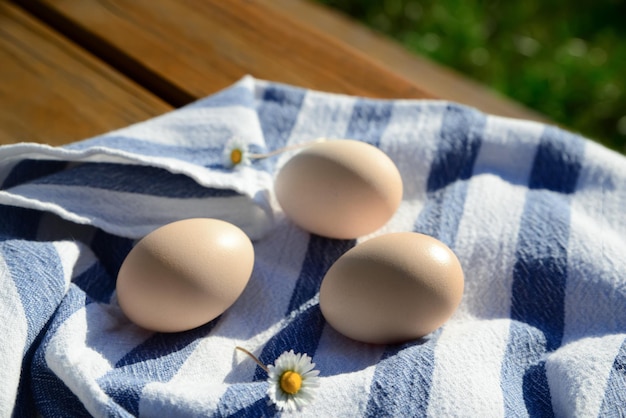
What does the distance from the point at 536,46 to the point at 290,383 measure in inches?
48.7

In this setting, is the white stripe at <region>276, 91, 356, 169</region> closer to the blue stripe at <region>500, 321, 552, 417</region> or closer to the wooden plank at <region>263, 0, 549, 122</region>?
the wooden plank at <region>263, 0, 549, 122</region>

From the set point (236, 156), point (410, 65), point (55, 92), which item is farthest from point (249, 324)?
point (410, 65)

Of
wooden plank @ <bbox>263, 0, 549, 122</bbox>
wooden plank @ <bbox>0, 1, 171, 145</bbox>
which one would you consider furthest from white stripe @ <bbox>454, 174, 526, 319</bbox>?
wooden plank @ <bbox>0, 1, 171, 145</bbox>

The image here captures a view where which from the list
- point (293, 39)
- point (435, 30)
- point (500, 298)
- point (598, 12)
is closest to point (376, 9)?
point (435, 30)

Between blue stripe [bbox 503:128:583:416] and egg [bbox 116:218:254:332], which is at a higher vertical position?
blue stripe [bbox 503:128:583:416]

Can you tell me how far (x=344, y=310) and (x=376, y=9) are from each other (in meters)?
1.21

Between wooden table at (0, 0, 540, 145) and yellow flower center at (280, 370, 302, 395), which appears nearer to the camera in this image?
yellow flower center at (280, 370, 302, 395)

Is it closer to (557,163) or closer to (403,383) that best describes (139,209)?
(403,383)

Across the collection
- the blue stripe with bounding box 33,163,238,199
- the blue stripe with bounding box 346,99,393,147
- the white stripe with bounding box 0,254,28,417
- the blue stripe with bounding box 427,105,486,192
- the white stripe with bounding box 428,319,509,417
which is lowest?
the white stripe with bounding box 0,254,28,417

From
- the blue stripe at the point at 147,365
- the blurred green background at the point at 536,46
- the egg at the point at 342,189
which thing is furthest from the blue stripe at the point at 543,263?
→ the blurred green background at the point at 536,46

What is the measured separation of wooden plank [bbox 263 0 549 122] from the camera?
1.03 meters

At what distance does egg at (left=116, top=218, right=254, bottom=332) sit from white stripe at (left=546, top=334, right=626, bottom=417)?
235 mm

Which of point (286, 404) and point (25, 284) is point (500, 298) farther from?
point (25, 284)

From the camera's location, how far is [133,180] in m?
0.68
